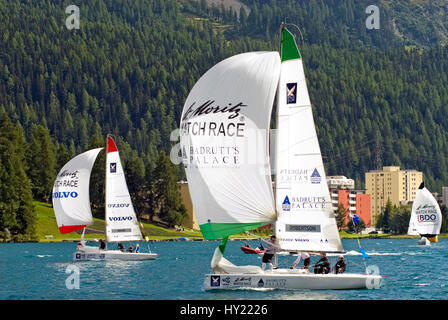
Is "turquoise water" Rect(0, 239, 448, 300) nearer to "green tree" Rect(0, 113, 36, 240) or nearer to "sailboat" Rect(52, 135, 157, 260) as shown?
"sailboat" Rect(52, 135, 157, 260)

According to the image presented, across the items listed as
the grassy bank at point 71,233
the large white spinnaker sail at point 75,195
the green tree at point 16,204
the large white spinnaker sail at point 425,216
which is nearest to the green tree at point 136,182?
the grassy bank at point 71,233

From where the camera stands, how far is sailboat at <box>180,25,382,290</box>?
1703 inches

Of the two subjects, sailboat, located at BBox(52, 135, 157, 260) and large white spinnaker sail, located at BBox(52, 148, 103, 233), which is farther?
large white spinnaker sail, located at BBox(52, 148, 103, 233)

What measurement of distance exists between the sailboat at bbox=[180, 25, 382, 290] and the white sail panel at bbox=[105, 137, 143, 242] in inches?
1686

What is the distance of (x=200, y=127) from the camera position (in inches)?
1722

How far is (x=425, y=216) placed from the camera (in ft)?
486

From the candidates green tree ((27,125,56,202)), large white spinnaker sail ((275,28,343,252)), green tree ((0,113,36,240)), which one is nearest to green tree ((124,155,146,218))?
green tree ((27,125,56,202))

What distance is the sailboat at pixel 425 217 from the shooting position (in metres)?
147

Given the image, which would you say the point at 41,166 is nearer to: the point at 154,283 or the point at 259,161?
the point at 154,283

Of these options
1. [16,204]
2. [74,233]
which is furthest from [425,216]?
[16,204]

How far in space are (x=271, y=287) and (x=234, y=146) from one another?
7196mm

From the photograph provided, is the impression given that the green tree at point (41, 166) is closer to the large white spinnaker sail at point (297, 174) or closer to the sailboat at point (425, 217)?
the sailboat at point (425, 217)

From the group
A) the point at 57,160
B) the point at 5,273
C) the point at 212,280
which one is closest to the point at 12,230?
the point at 57,160
